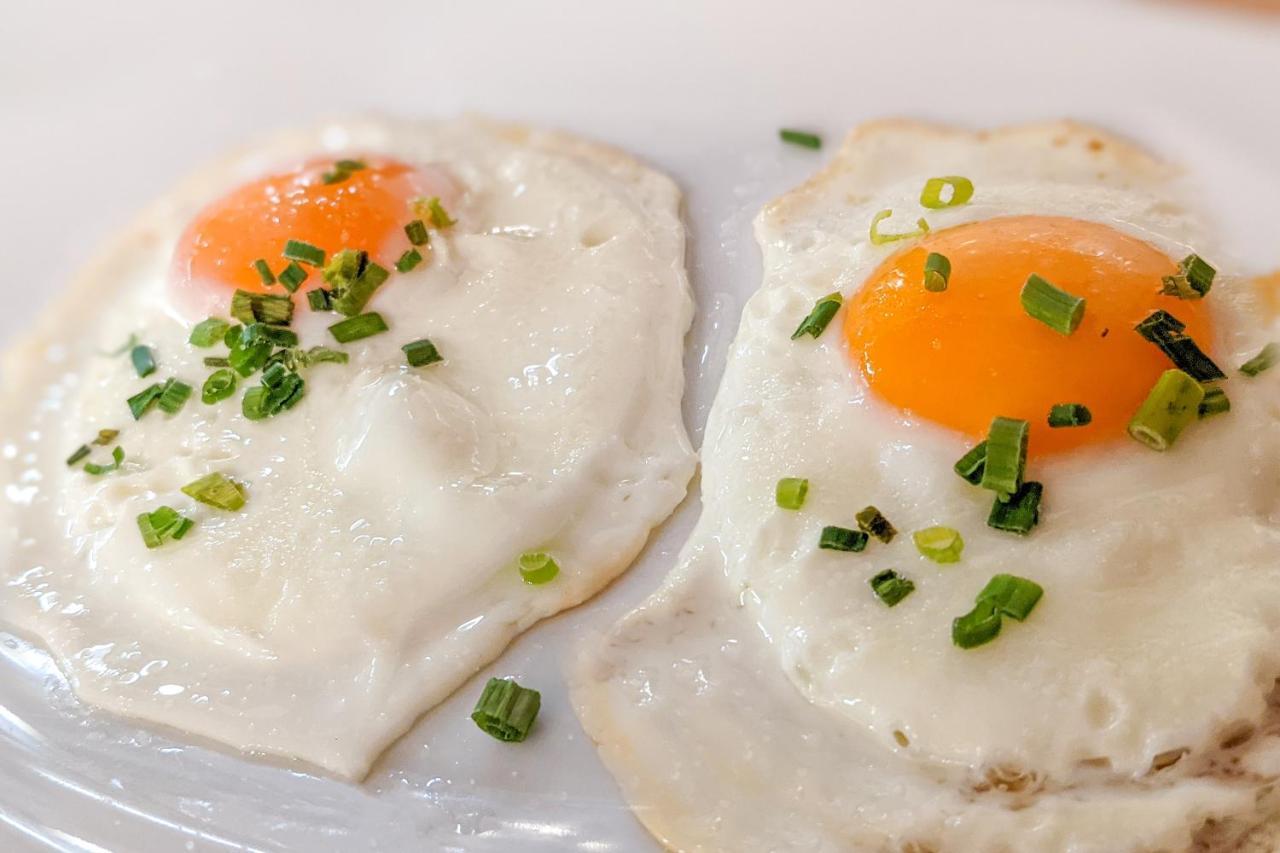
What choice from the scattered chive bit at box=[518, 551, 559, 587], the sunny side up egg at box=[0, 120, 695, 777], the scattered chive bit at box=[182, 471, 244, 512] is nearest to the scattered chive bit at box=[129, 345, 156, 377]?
the sunny side up egg at box=[0, 120, 695, 777]

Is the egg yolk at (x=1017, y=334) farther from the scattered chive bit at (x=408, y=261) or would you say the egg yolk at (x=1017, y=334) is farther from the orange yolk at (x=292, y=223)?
the orange yolk at (x=292, y=223)

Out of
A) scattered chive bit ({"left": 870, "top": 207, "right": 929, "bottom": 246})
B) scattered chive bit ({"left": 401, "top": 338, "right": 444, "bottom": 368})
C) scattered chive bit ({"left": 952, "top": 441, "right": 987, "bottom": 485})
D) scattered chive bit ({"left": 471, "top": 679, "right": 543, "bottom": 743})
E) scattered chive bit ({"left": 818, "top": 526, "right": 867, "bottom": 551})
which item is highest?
scattered chive bit ({"left": 870, "top": 207, "right": 929, "bottom": 246})

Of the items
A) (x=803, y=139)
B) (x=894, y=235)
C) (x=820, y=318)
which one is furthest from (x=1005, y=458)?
(x=803, y=139)

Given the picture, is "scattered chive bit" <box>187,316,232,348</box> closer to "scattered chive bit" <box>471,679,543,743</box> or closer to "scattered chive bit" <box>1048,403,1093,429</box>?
"scattered chive bit" <box>471,679,543,743</box>

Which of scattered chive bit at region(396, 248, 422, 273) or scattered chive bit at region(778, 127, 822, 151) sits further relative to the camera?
scattered chive bit at region(778, 127, 822, 151)

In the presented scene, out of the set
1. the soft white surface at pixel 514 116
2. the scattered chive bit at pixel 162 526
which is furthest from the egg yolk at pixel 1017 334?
the scattered chive bit at pixel 162 526

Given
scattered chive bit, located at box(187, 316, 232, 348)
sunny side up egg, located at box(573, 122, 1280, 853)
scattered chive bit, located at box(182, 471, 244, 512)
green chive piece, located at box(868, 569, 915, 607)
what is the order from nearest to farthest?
sunny side up egg, located at box(573, 122, 1280, 853), green chive piece, located at box(868, 569, 915, 607), scattered chive bit, located at box(182, 471, 244, 512), scattered chive bit, located at box(187, 316, 232, 348)

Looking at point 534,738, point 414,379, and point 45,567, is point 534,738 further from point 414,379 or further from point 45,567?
point 45,567
